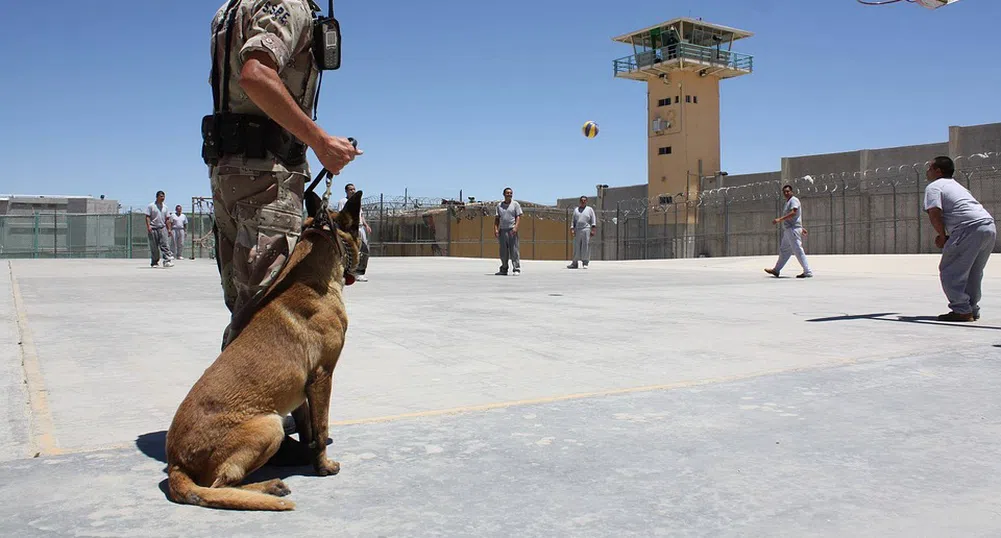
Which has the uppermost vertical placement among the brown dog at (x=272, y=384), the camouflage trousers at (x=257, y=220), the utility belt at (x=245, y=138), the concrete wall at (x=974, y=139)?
the concrete wall at (x=974, y=139)

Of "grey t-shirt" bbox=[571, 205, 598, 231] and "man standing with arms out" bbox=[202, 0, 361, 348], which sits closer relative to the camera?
"man standing with arms out" bbox=[202, 0, 361, 348]

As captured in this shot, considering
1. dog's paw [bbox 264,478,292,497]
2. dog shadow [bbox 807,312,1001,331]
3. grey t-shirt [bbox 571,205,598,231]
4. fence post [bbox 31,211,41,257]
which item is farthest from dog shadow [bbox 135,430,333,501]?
fence post [bbox 31,211,41,257]

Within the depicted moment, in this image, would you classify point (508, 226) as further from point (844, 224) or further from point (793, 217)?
point (844, 224)

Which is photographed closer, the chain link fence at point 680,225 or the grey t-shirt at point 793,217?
the grey t-shirt at point 793,217

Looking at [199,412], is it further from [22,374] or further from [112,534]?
[22,374]

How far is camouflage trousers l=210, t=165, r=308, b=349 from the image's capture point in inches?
120

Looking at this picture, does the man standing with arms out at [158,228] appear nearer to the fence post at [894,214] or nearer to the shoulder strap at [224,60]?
the shoulder strap at [224,60]

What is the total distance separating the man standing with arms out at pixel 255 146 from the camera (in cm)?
299

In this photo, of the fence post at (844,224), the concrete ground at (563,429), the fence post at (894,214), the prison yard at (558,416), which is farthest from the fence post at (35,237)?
the fence post at (894,214)

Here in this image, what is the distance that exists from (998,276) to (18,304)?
17597mm

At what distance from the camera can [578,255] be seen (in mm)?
21141

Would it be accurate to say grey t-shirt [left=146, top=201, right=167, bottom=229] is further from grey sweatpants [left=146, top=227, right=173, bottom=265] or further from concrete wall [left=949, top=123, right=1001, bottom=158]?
concrete wall [left=949, top=123, right=1001, bottom=158]

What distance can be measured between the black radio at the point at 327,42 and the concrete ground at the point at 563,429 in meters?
1.51

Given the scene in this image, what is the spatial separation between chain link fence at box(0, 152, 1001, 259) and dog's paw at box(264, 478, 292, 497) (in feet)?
89.8
